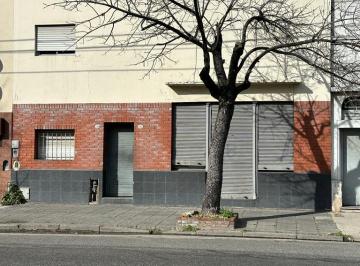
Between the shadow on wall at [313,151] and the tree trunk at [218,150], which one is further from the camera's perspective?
the shadow on wall at [313,151]

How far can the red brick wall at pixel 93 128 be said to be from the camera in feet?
53.6

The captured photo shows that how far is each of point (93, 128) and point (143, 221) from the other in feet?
14.8

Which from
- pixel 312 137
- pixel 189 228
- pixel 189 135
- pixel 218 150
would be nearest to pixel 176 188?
pixel 189 135

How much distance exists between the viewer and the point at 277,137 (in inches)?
623

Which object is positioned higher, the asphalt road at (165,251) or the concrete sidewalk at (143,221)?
the concrete sidewalk at (143,221)

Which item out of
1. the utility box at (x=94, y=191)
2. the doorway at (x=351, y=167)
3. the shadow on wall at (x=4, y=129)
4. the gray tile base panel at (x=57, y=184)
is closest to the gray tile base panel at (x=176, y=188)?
the gray tile base panel at (x=57, y=184)

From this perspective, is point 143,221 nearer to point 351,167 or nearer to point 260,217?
point 260,217

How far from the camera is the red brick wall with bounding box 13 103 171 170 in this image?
16328 mm

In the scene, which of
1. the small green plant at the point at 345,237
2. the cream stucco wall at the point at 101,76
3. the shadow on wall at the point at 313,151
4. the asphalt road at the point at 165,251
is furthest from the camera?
the cream stucco wall at the point at 101,76

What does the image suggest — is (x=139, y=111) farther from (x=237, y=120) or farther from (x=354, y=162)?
(x=354, y=162)

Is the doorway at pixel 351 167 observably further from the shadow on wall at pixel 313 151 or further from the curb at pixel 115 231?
the curb at pixel 115 231

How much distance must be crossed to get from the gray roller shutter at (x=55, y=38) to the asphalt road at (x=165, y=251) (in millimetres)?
7250

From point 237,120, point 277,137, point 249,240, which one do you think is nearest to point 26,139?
point 237,120

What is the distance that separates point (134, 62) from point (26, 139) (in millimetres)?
4185
